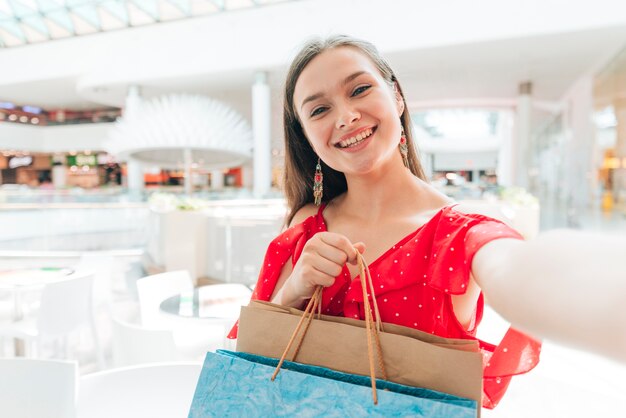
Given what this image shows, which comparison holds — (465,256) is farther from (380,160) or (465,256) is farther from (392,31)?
(392,31)

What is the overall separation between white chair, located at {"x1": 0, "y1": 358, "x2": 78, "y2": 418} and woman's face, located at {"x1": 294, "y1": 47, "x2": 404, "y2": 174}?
3.26 ft

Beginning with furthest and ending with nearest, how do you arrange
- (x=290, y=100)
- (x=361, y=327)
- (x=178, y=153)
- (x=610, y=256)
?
(x=178, y=153) → (x=290, y=100) → (x=361, y=327) → (x=610, y=256)

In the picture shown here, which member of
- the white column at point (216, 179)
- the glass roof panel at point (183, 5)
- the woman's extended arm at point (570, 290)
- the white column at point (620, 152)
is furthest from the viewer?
the white column at point (216, 179)

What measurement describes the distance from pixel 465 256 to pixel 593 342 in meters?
0.28

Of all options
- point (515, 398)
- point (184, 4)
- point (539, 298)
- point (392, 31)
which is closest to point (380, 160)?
point (539, 298)

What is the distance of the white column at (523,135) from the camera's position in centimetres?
1252

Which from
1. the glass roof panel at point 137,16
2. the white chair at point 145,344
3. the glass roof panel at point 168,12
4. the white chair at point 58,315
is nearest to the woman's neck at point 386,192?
the white chair at point 145,344

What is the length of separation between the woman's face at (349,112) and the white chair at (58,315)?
2.76 meters

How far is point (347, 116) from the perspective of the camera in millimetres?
799

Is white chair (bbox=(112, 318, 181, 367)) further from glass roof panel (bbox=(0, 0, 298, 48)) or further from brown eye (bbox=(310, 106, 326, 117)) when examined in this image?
glass roof panel (bbox=(0, 0, 298, 48))

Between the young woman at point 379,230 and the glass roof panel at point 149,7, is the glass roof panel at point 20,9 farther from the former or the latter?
the young woman at point 379,230

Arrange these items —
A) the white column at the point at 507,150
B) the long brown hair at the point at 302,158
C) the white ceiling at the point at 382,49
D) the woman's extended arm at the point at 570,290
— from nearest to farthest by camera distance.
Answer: the woman's extended arm at the point at 570,290, the long brown hair at the point at 302,158, the white ceiling at the point at 382,49, the white column at the point at 507,150

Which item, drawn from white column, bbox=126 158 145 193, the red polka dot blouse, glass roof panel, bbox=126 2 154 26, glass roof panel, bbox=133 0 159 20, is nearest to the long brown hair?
the red polka dot blouse

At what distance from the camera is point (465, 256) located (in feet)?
2.07
